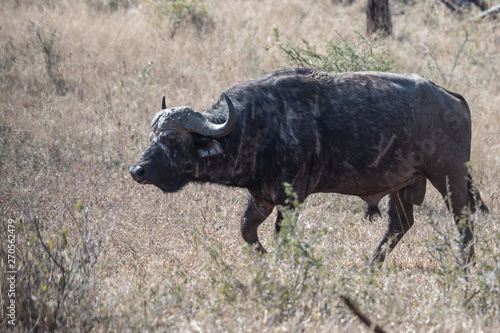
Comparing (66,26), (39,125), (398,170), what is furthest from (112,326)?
(66,26)

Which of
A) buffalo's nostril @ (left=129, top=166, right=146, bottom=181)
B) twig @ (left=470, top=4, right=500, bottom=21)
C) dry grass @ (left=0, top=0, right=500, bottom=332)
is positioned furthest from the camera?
twig @ (left=470, top=4, right=500, bottom=21)

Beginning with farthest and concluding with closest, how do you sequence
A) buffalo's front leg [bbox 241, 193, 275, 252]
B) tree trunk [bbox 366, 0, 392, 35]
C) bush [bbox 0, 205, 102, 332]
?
tree trunk [bbox 366, 0, 392, 35]
buffalo's front leg [bbox 241, 193, 275, 252]
bush [bbox 0, 205, 102, 332]

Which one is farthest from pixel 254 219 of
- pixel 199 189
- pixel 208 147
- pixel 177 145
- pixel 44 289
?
pixel 44 289

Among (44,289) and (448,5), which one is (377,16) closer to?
(448,5)

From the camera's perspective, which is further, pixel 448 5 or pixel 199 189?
pixel 448 5

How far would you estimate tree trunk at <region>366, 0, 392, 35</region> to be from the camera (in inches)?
494

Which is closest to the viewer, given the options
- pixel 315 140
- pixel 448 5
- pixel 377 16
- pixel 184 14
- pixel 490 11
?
pixel 315 140

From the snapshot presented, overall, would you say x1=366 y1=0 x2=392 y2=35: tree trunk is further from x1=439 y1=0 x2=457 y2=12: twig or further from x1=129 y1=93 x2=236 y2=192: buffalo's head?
x1=129 y1=93 x2=236 y2=192: buffalo's head

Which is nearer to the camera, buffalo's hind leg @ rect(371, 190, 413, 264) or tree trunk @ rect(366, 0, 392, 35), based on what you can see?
buffalo's hind leg @ rect(371, 190, 413, 264)

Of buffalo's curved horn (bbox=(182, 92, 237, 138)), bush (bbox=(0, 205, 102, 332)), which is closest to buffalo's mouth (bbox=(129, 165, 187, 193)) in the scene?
buffalo's curved horn (bbox=(182, 92, 237, 138))

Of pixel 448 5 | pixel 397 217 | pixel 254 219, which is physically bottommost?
pixel 397 217

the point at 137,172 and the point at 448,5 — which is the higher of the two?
the point at 448,5

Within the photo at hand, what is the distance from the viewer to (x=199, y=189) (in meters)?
6.99

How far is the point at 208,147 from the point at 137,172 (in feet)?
1.94
